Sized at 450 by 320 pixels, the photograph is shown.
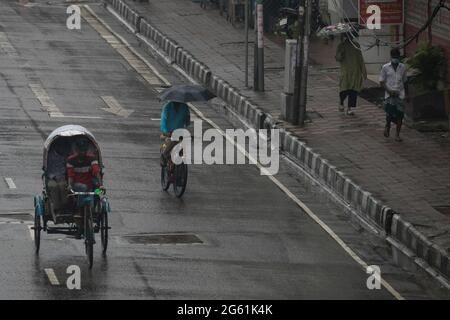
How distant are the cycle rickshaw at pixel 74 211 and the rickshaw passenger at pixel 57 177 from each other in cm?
2

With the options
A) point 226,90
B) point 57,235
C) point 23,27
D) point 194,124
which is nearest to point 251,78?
point 226,90

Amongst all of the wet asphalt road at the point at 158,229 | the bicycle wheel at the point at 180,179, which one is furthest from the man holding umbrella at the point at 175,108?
the wet asphalt road at the point at 158,229

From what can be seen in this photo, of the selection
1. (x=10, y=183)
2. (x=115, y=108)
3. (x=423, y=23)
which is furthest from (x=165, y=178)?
(x=423, y=23)

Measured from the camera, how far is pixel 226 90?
108ft

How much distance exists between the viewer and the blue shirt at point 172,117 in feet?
81.3

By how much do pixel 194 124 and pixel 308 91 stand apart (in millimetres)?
3386

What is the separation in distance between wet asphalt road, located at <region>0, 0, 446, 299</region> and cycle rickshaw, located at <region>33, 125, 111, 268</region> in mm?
333

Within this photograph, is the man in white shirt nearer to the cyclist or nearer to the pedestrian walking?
the pedestrian walking

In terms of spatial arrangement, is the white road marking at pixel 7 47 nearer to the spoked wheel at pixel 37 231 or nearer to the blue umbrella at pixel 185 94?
the blue umbrella at pixel 185 94

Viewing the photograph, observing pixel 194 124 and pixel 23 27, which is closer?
pixel 194 124

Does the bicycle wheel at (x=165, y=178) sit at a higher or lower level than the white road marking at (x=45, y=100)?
higher

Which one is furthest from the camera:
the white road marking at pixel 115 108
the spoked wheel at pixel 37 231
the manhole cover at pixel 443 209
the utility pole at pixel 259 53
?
the utility pole at pixel 259 53

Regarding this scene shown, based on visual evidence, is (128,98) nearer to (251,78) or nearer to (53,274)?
(251,78)
